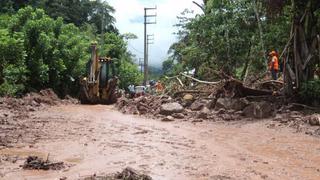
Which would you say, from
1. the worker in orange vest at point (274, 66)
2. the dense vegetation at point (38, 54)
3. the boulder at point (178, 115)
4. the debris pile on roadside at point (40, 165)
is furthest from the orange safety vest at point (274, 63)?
the dense vegetation at point (38, 54)

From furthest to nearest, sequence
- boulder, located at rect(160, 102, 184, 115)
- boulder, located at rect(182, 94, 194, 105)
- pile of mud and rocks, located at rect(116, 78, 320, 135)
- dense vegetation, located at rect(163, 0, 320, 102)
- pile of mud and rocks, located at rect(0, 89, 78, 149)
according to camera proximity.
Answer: dense vegetation, located at rect(163, 0, 320, 102), boulder, located at rect(182, 94, 194, 105), boulder, located at rect(160, 102, 184, 115), pile of mud and rocks, located at rect(116, 78, 320, 135), pile of mud and rocks, located at rect(0, 89, 78, 149)

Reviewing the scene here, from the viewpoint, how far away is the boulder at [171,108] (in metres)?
16.2

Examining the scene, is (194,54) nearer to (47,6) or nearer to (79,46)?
(79,46)

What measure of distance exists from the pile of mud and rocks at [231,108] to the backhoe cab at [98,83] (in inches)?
229

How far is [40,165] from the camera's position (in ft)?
25.1

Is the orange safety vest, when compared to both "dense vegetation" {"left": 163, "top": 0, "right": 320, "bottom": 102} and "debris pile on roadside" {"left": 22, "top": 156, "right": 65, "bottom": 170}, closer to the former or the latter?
"dense vegetation" {"left": 163, "top": 0, "right": 320, "bottom": 102}

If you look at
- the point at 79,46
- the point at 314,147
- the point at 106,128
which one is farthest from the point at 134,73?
the point at 314,147

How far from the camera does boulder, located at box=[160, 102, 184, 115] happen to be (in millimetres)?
16219

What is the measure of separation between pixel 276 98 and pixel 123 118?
498 centimetres

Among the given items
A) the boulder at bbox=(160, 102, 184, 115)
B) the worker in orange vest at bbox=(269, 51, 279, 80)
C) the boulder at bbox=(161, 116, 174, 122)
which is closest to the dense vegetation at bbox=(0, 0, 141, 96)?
the boulder at bbox=(160, 102, 184, 115)

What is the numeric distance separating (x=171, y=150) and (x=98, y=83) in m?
14.4

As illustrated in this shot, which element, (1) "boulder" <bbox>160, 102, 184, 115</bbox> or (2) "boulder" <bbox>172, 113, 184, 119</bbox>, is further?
(1) "boulder" <bbox>160, 102, 184, 115</bbox>

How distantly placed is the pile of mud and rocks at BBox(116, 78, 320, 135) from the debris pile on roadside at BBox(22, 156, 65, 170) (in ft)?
22.6

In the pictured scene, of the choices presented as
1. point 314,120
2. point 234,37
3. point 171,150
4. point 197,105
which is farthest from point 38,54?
point 171,150
